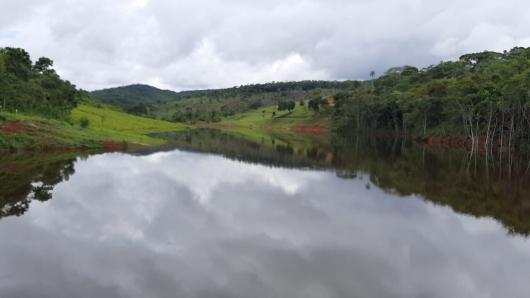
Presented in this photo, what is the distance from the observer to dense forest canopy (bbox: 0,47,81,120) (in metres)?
46.1

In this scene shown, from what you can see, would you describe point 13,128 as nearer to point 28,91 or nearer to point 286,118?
point 28,91

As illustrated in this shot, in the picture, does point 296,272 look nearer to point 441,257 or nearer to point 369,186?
point 441,257

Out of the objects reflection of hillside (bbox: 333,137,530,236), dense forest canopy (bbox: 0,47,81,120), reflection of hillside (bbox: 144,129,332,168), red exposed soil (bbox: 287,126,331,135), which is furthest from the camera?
red exposed soil (bbox: 287,126,331,135)

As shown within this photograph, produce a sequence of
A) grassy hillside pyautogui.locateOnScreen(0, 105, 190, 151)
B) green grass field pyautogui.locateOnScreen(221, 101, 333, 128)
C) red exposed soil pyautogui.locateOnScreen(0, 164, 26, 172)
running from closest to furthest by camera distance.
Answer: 1. red exposed soil pyautogui.locateOnScreen(0, 164, 26, 172)
2. grassy hillside pyautogui.locateOnScreen(0, 105, 190, 151)
3. green grass field pyautogui.locateOnScreen(221, 101, 333, 128)

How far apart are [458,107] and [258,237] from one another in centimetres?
5728

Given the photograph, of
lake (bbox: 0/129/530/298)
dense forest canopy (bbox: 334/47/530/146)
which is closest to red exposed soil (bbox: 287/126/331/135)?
dense forest canopy (bbox: 334/47/530/146)

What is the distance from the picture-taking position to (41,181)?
20.2 m

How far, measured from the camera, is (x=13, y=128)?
1364 inches

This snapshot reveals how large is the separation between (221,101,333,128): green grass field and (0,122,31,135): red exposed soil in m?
91.6

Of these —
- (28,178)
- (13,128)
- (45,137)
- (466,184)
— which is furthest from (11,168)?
(466,184)

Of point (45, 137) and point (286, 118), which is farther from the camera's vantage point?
point (286, 118)

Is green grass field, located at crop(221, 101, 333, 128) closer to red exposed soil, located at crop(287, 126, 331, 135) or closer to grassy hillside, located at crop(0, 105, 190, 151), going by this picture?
red exposed soil, located at crop(287, 126, 331, 135)

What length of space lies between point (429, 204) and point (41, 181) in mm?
21404

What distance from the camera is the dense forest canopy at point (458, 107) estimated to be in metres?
47.3
